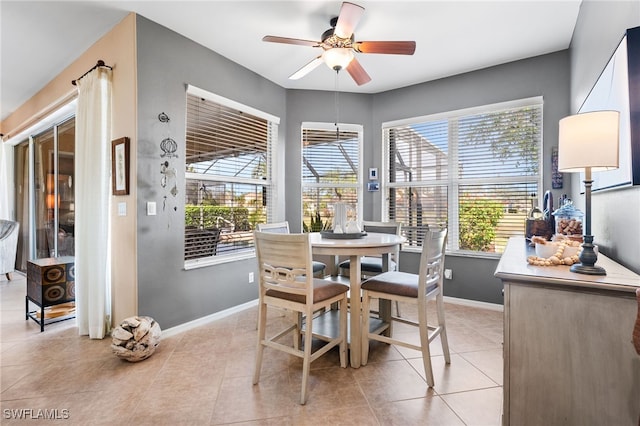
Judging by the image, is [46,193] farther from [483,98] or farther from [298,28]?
[483,98]

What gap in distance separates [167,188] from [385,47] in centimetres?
216

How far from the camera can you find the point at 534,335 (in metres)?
1.16

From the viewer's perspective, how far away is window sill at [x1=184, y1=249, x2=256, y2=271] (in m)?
2.95

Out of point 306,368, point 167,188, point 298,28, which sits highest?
point 298,28

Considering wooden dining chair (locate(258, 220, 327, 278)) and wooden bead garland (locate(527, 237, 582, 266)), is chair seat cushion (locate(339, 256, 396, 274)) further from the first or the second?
wooden bead garland (locate(527, 237, 582, 266))

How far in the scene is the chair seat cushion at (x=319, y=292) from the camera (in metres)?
1.92

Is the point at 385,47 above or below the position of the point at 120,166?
above

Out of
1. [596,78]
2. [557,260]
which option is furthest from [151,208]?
[596,78]

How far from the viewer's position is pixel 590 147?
1.22m

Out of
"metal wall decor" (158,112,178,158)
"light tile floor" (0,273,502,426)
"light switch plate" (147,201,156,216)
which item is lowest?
"light tile floor" (0,273,502,426)

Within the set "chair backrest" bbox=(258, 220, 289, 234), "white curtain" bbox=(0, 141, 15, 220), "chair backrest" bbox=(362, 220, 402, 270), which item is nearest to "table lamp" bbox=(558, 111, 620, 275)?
"chair backrest" bbox=(362, 220, 402, 270)

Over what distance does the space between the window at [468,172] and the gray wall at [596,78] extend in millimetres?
781

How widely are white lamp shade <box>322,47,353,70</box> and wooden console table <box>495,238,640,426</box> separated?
78.3 inches

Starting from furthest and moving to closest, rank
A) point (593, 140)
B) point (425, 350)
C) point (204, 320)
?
point (204, 320) < point (425, 350) < point (593, 140)
